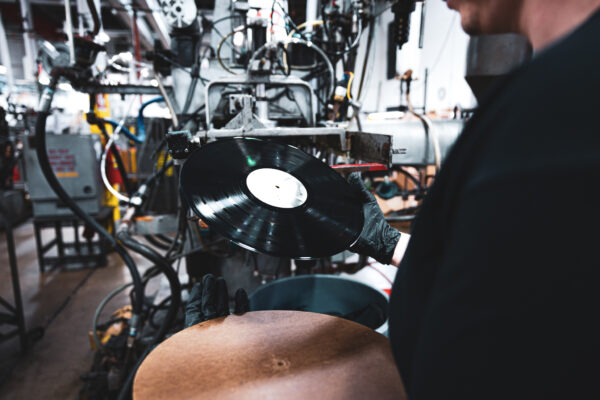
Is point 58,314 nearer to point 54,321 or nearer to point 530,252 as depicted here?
point 54,321

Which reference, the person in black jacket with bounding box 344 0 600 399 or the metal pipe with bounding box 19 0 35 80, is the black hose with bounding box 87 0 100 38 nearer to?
the person in black jacket with bounding box 344 0 600 399

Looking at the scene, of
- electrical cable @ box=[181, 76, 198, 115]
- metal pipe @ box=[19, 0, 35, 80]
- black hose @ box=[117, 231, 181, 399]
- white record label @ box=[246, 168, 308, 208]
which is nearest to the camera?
white record label @ box=[246, 168, 308, 208]

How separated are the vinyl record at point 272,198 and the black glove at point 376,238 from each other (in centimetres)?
4

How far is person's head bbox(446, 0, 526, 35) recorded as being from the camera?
0.39 meters

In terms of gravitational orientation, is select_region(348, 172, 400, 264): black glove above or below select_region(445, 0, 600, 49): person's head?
below

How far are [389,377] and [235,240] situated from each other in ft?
1.26

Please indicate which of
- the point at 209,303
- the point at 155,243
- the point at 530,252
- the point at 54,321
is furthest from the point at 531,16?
the point at 54,321

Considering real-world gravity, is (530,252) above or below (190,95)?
below

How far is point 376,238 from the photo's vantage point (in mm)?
866

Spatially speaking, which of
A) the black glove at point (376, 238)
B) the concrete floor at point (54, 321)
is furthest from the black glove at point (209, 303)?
the concrete floor at point (54, 321)

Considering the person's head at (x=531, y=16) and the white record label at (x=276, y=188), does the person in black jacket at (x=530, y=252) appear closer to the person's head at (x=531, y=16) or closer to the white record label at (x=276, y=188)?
the person's head at (x=531, y=16)

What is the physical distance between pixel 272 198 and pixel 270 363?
1.28 ft

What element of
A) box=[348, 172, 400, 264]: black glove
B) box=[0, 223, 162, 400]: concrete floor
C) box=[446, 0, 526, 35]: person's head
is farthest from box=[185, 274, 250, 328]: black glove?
box=[0, 223, 162, 400]: concrete floor

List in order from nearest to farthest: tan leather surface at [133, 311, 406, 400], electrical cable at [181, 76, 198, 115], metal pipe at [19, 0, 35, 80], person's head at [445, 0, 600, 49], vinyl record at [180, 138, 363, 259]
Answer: person's head at [445, 0, 600, 49] < tan leather surface at [133, 311, 406, 400] < vinyl record at [180, 138, 363, 259] < electrical cable at [181, 76, 198, 115] < metal pipe at [19, 0, 35, 80]
